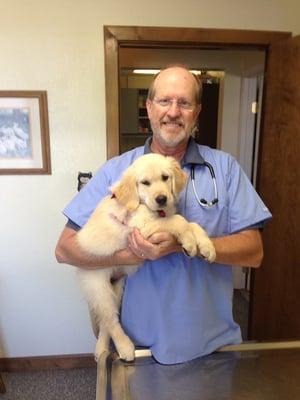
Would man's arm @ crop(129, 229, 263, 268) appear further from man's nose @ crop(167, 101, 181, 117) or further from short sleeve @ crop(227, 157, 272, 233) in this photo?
man's nose @ crop(167, 101, 181, 117)

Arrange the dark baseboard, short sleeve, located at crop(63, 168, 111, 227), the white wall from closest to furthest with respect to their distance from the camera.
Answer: short sleeve, located at crop(63, 168, 111, 227)
the white wall
the dark baseboard

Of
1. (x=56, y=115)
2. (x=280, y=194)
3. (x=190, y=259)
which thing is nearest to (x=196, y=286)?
(x=190, y=259)

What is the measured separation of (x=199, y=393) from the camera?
848mm

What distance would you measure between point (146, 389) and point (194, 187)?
0.62 metres

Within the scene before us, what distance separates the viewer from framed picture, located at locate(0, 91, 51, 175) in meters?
2.10

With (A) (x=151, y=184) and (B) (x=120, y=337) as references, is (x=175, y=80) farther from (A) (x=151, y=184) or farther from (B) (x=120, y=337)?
(B) (x=120, y=337)

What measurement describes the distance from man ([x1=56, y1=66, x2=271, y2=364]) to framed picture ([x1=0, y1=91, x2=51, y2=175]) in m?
1.05

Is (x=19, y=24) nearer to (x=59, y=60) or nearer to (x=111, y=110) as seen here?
(x=59, y=60)

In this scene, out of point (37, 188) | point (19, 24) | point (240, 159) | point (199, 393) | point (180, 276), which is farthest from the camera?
point (240, 159)

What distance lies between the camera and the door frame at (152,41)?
81.1 inches

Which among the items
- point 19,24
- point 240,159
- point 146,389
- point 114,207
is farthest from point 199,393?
point 240,159

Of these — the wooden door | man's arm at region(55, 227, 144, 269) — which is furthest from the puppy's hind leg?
the wooden door

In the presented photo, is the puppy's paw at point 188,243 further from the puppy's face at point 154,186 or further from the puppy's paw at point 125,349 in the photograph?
the puppy's paw at point 125,349

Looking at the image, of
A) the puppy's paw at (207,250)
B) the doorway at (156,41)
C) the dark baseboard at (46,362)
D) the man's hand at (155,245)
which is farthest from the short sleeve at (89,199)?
the dark baseboard at (46,362)
